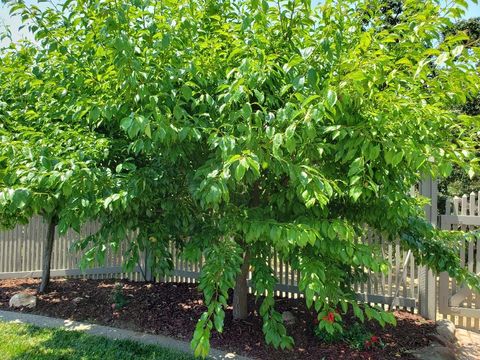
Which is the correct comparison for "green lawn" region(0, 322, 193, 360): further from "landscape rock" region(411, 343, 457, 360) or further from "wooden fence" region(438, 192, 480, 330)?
"wooden fence" region(438, 192, 480, 330)

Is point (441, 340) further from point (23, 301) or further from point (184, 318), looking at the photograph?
point (23, 301)

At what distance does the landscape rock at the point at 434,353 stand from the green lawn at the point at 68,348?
214 centimetres

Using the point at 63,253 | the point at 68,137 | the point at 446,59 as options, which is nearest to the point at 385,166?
the point at 446,59

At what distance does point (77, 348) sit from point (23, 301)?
6.25 feet

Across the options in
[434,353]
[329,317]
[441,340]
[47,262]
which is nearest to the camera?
[329,317]

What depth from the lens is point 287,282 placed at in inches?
205

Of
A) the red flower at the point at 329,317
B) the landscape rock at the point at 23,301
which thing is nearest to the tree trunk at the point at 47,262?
the landscape rock at the point at 23,301

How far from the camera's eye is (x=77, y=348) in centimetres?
381

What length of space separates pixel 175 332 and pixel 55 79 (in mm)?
2757

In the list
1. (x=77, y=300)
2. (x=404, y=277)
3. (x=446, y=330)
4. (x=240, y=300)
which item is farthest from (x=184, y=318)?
(x=446, y=330)

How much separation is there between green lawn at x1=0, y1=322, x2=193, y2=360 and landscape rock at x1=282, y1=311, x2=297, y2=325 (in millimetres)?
1189

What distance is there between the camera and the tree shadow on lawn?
362 centimetres

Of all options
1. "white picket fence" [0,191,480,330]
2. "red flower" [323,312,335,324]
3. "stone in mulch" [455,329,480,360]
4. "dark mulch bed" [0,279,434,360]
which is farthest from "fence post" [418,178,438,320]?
"red flower" [323,312,335,324]

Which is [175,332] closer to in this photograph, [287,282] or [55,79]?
[287,282]
